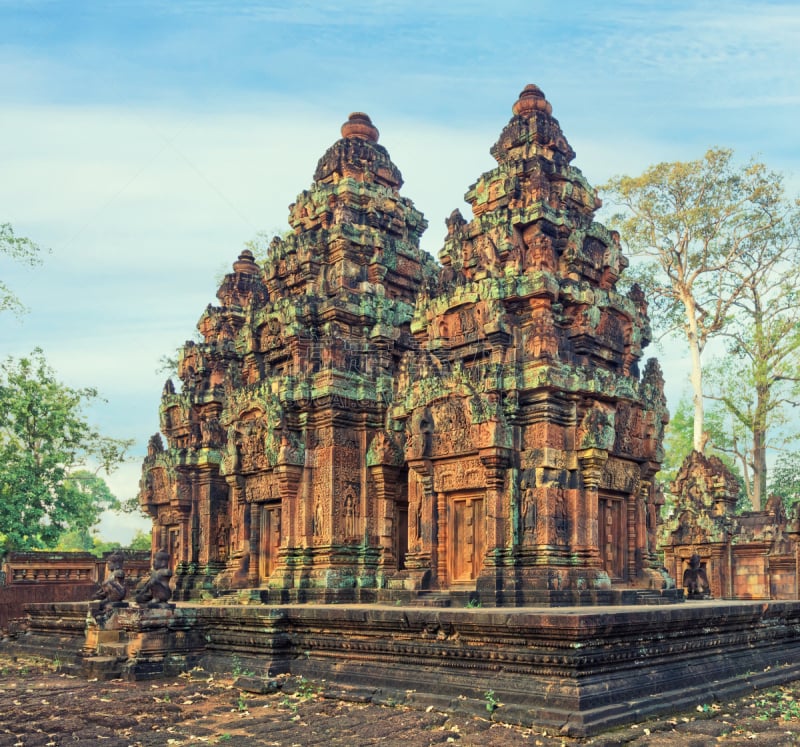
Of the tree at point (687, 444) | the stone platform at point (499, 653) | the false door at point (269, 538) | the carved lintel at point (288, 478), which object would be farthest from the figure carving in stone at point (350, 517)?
the tree at point (687, 444)

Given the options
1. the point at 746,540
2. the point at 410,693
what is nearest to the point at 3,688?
the point at 410,693

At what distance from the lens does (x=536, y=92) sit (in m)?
15.0

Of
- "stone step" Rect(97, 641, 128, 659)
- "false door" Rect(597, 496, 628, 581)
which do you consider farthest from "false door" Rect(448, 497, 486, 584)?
"stone step" Rect(97, 641, 128, 659)

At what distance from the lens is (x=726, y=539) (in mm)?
22703

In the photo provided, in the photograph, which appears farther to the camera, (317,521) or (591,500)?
(317,521)

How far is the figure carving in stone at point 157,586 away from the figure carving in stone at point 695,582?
1016 cm

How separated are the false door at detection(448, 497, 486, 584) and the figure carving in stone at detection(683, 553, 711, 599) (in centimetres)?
620

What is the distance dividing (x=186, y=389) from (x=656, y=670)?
14297 mm

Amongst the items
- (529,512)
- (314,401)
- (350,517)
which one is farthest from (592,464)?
(314,401)

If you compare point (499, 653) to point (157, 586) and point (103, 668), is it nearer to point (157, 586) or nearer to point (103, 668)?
point (157, 586)

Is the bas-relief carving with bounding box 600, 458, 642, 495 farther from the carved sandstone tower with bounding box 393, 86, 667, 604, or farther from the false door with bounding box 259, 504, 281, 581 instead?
the false door with bounding box 259, 504, 281, 581

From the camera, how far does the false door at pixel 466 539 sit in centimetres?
1281

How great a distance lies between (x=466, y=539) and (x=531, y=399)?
7.62 ft

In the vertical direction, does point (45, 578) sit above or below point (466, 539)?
below
